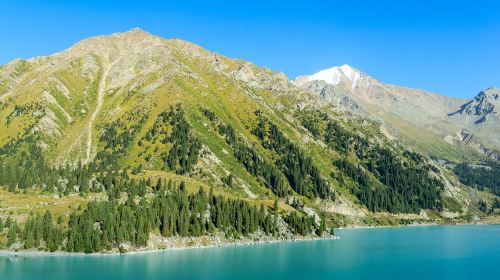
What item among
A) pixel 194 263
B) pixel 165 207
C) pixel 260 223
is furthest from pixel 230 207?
pixel 194 263

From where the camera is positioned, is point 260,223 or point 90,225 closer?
point 90,225

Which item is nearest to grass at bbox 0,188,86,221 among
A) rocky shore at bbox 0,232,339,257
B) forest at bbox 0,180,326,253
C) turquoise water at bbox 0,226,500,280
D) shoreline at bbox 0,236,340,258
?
forest at bbox 0,180,326,253

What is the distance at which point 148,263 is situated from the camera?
5295 inches

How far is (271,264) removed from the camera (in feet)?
455

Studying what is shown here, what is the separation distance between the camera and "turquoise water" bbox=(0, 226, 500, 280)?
12044cm

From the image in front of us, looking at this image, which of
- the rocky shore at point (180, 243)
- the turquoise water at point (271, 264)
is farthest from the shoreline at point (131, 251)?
the turquoise water at point (271, 264)

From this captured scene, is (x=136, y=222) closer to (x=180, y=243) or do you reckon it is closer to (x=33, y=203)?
(x=180, y=243)

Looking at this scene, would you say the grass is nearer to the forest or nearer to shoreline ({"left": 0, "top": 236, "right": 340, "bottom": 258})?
the forest

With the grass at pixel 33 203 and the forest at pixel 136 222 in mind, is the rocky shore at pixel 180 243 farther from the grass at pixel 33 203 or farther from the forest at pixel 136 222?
the grass at pixel 33 203

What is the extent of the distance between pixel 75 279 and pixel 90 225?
39.8 meters

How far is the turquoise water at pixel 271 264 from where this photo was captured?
120m

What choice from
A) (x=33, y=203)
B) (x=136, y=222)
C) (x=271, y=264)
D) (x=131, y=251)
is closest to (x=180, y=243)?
(x=136, y=222)

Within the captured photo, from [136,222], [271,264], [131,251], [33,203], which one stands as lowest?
[271,264]

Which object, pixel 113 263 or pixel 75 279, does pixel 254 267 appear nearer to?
pixel 113 263
